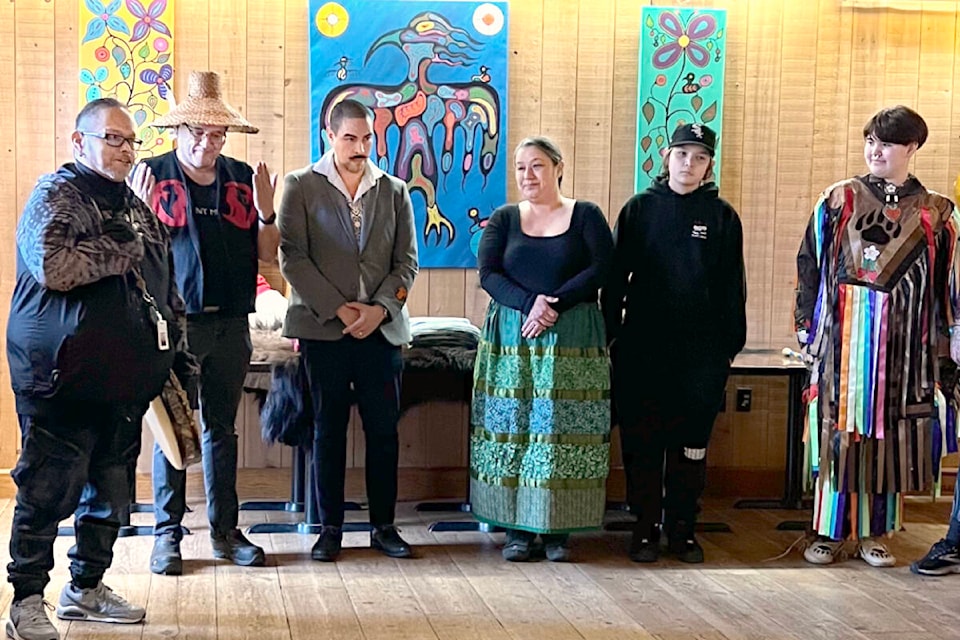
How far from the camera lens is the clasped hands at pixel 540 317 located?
3.66 m

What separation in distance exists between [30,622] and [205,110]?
1.57 metres

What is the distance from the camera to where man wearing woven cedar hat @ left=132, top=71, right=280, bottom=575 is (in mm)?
3463

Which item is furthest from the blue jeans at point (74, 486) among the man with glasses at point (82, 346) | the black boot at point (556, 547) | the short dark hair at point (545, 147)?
the short dark hair at point (545, 147)

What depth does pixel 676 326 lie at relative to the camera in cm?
376

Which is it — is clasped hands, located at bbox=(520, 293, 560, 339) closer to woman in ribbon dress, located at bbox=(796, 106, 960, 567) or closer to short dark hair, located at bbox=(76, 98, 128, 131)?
woman in ribbon dress, located at bbox=(796, 106, 960, 567)

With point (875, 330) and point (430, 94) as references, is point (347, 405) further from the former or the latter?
point (875, 330)

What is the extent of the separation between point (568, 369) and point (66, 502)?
1.64m

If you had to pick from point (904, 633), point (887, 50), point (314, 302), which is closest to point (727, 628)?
point (904, 633)

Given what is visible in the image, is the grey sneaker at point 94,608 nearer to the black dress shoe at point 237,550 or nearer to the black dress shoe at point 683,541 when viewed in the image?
the black dress shoe at point 237,550

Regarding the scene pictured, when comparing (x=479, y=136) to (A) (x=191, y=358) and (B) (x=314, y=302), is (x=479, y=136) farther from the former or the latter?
(A) (x=191, y=358)

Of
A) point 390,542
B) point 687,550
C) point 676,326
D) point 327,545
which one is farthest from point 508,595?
point 676,326

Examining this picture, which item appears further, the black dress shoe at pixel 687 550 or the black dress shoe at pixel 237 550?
the black dress shoe at pixel 687 550

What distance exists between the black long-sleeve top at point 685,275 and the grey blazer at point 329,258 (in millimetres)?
807

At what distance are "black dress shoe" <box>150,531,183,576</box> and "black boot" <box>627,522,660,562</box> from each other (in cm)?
150
